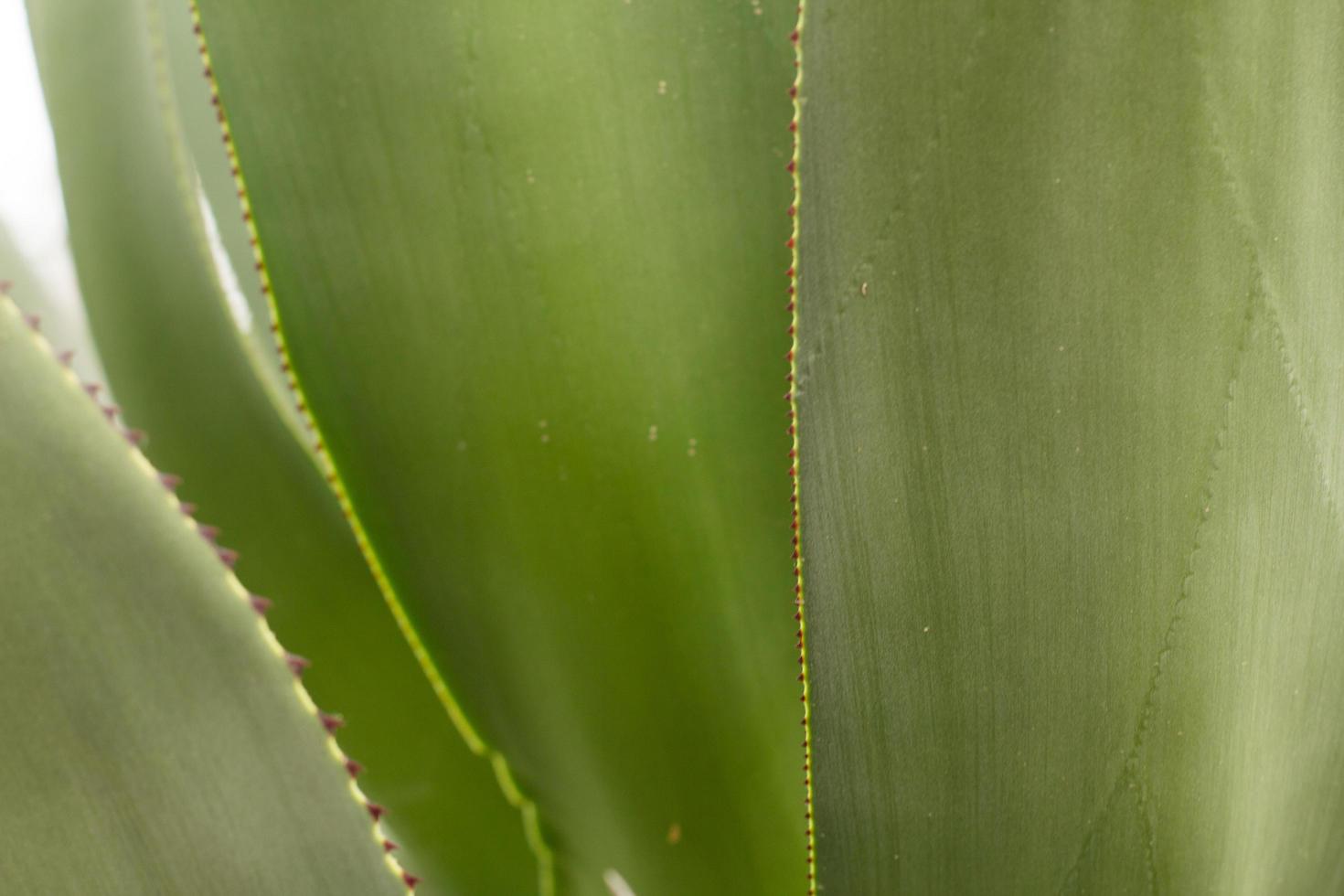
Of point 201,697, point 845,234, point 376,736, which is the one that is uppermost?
point 845,234

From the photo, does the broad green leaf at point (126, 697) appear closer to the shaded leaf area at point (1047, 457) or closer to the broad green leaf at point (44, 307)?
the shaded leaf area at point (1047, 457)

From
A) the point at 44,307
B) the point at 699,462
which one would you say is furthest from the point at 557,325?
the point at 44,307

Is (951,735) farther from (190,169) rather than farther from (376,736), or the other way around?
(190,169)

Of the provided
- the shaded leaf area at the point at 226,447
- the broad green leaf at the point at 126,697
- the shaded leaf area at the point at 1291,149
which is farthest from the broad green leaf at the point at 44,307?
the shaded leaf area at the point at 1291,149

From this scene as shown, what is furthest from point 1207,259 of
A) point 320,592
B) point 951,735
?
point 320,592

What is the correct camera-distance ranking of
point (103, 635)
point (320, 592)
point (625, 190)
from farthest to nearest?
point (320, 592) < point (625, 190) < point (103, 635)

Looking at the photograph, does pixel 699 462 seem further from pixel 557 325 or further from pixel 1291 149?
pixel 1291 149

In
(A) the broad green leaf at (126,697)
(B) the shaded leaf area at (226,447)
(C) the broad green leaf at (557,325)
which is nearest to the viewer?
(A) the broad green leaf at (126,697)
